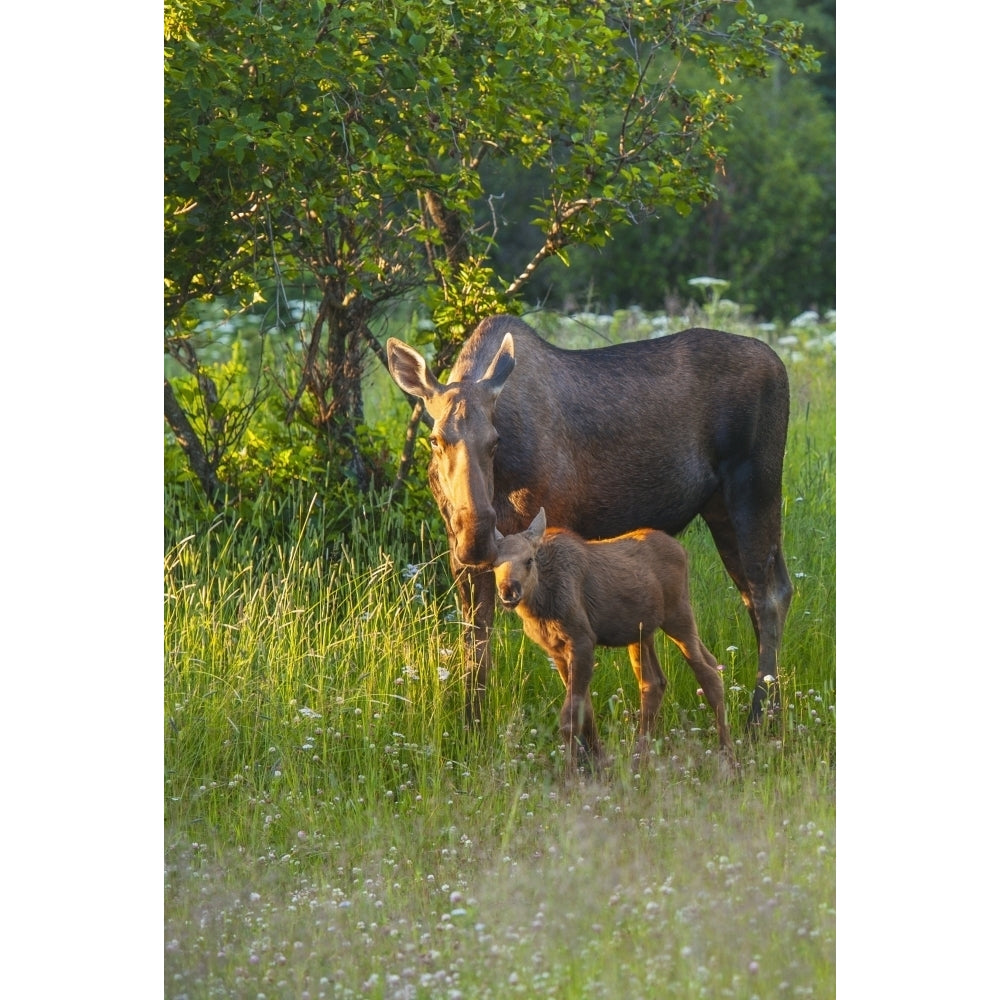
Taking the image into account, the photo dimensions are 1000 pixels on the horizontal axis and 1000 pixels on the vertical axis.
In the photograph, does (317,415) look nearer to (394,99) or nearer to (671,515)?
(394,99)

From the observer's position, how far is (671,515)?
7074 mm

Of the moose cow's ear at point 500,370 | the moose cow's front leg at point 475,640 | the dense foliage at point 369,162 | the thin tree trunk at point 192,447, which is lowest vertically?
the moose cow's front leg at point 475,640

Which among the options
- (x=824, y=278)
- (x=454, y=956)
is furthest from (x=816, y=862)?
(x=824, y=278)

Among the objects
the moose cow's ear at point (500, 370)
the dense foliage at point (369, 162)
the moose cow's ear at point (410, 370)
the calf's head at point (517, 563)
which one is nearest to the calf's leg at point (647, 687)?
the calf's head at point (517, 563)

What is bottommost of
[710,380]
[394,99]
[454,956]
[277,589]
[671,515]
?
[454,956]

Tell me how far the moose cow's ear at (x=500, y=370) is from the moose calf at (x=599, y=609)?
54 cm

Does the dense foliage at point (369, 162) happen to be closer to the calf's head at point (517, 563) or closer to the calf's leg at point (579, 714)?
the calf's head at point (517, 563)

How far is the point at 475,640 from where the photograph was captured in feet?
22.9

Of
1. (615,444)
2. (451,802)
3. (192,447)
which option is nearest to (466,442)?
(615,444)

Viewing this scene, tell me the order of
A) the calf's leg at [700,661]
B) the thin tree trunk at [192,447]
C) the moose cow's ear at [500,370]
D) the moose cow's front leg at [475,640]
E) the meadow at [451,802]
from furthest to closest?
the thin tree trunk at [192,447] < the moose cow's front leg at [475,640] < the calf's leg at [700,661] < the moose cow's ear at [500,370] < the meadow at [451,802]

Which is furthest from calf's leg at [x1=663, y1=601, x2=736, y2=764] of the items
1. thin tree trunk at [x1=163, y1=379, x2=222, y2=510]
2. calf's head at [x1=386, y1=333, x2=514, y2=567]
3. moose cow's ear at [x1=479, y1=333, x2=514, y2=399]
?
thin tree trunk at [x1=163, y1=379, x2=222, y2=510]

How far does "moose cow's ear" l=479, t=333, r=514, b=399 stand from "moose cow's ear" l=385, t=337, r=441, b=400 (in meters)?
0.20

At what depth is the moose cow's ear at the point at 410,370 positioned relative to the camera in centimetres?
625

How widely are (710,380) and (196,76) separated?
2.72 m
